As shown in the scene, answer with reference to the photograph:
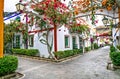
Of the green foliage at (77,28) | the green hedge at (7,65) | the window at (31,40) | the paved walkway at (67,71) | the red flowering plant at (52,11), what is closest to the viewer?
the green hedge at (7,65)

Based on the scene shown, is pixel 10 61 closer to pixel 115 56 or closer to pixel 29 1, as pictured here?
pixel 115 56

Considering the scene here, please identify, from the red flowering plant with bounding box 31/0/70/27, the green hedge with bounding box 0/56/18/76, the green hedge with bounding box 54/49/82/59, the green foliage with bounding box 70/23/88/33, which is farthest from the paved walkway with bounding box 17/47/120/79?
the green foliage with bounding box 70/23/88/33

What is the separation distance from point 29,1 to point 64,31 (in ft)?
17.5

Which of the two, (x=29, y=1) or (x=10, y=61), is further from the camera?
(x=29, y=1)

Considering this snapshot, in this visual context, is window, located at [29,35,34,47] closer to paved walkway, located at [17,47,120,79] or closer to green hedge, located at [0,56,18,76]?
paved walkway, located at [17,47,120,79]

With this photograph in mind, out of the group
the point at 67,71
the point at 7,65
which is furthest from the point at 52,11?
Result: the point at 7,65

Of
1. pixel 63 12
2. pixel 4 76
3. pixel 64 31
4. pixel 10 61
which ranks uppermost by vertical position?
pixel 63 12

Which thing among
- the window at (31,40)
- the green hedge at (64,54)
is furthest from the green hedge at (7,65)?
the window at (31,40)

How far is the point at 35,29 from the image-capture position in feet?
74.3

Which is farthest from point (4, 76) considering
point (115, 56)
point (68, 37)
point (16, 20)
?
point (16, 20)

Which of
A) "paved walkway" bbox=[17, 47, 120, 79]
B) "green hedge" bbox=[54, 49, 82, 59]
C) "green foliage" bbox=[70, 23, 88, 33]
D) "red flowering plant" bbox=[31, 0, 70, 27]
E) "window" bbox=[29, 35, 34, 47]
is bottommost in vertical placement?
"paved walkway" bbox=[17, 47, 120, 79]

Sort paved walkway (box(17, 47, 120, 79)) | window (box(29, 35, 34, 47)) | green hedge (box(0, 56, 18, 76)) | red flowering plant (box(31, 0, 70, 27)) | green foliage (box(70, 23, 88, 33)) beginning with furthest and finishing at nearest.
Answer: window (box(29, 35, 34, 47)), green foliage (box(70, 23, 88, 33)), red flowering plant (box(31, 0, 70, 27)), paved walkway (box(17, 47, 120, 79)), green hedge (box(0, 56, 18, 76))

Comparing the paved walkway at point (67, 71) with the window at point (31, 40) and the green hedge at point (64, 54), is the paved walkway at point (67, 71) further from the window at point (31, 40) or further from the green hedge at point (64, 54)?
the window at point (31, 40)

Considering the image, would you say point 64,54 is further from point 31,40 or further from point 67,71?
point 67,71
